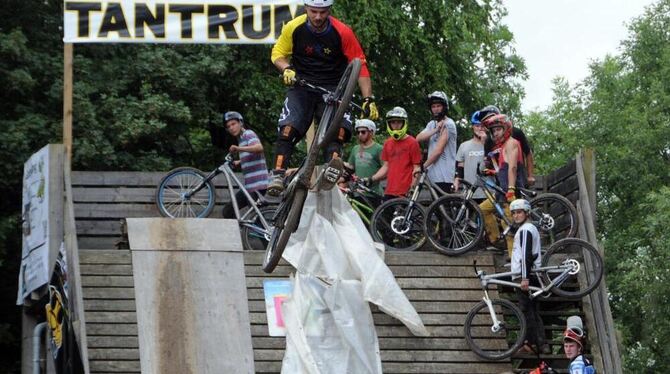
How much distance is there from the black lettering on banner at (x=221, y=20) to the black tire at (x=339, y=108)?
5384mm

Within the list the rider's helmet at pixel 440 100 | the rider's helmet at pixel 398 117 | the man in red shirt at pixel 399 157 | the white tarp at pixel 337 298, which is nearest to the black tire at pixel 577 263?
the white tarp at pixel 337 298

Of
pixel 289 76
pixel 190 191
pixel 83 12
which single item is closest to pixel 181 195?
pixel 190 191

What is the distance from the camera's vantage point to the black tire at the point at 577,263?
1647 cm

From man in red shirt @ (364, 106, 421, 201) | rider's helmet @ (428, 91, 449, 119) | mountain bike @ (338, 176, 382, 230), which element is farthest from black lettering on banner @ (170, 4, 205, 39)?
rider's helmet @ (428, 91, 449, 119)

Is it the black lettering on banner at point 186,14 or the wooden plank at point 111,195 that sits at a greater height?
the black lettering on banner at point 186,14

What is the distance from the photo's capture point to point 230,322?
1655 cm

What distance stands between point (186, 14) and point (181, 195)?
230 centimetres

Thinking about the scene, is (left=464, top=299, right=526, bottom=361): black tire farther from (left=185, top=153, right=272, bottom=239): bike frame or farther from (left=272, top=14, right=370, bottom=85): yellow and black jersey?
(left=272, top=14, right=370, bottom=85): yellow and black jersey

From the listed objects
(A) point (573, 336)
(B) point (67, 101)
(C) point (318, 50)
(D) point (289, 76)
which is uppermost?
(B) point (67, 101)

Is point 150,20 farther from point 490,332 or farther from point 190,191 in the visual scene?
point 490,332

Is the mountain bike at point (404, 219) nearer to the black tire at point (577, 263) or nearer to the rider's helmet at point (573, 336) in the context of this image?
the black tire at point (577, 263)

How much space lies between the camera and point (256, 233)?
18.2m

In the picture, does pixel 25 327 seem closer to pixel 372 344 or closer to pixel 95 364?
pixel 95 364

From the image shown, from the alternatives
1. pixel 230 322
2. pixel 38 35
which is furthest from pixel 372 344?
pixel 38 35
